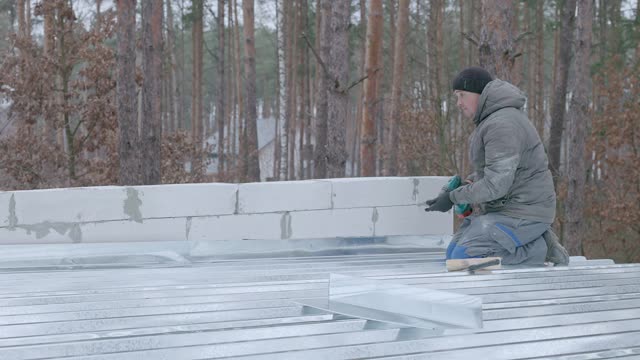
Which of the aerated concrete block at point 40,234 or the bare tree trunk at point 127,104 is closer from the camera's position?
the aerated concrete block at point 40,234

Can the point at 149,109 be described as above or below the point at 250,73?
below

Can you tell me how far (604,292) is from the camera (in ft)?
12.0

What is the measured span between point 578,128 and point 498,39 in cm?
463

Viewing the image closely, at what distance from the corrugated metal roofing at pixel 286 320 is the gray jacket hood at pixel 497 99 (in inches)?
43.6

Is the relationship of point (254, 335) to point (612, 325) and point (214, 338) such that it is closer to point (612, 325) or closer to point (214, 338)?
point (214, 338)

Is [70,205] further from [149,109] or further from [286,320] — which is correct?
[149,109]

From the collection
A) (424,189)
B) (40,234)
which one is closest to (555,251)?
(424,189)

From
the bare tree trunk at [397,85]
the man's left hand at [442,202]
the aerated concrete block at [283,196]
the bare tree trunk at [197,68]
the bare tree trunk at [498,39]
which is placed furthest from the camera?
the bare tree trunk at [197,68]

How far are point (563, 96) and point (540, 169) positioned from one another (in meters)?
12.7

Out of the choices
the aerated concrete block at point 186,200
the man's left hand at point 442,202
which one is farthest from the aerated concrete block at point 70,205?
the man's left hand at point 442,202

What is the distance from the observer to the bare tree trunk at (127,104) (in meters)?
12.2

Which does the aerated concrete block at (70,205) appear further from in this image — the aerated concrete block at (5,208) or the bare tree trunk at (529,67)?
the bare tree trunk at (529,67)

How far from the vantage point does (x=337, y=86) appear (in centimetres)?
981

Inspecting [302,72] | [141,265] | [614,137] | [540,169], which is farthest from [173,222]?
[302,72]
